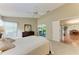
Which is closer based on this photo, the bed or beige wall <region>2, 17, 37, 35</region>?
the bed

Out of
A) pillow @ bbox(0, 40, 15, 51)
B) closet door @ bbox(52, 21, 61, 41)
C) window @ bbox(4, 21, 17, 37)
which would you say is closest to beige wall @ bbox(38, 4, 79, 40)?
closet door @ bbox(52, 21, 61, 41)

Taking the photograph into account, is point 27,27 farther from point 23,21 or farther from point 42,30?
point 42,30

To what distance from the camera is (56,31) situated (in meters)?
1.97

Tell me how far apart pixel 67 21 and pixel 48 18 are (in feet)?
0.90

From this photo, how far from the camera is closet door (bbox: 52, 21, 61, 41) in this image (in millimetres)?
1953

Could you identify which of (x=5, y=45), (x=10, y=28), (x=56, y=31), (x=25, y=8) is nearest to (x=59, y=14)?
(x=56, y=31)

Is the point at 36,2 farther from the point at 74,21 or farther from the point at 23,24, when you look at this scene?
the point at 74,21

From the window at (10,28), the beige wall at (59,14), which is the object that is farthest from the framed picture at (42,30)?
the window at (10,28)

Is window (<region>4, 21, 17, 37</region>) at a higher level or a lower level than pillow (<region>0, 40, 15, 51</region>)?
higher

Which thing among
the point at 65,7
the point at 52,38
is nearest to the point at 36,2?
the point at 65,7

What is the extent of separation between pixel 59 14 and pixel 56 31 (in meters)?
0.25

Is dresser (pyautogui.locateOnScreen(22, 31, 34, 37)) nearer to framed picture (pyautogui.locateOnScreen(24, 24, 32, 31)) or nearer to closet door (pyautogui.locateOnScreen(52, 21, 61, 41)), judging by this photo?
framed picture (pyautogui.locateOnScreen(24, 24, 32, 31))

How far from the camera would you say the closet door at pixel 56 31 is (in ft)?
6.41

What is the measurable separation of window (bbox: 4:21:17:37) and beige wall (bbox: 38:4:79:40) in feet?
1.20
